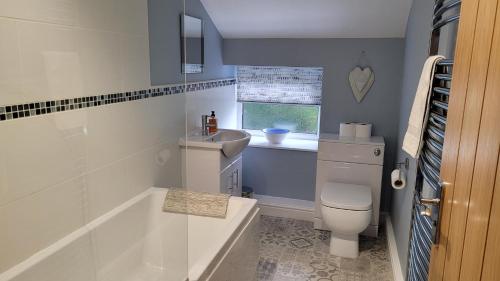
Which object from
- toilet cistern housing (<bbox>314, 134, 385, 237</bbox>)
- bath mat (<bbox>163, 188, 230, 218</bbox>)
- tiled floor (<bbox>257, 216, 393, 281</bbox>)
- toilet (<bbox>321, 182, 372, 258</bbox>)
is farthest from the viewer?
toilet cistern housing (<bbox>314, 134, 385, 237</bbox>)

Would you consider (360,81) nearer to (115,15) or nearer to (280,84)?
(280,84)

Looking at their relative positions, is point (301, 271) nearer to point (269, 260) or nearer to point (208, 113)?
point (269, 260)

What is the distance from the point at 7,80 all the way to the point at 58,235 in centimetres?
79

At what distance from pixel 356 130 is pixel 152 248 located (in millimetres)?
2084

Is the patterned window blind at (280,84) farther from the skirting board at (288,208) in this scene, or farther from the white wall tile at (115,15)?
the white wall tile at (115,15)

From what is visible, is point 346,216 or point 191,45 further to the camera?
point 191,45

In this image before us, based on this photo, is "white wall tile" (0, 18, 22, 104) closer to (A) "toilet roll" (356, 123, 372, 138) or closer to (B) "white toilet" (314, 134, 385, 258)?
(B) "white toilet" (314, 134, 385, 258)

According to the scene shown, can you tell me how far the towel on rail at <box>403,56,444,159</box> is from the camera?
5.28 ft

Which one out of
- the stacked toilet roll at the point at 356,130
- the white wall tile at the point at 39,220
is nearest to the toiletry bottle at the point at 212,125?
the stacked toilet roll at the point at 356,130

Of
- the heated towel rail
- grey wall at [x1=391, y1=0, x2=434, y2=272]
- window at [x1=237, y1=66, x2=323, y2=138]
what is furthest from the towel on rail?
window at [x1=237, y1=66, x2=323, y2=138]

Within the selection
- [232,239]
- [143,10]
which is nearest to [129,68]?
[143,10]

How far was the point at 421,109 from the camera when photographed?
66.5 inches

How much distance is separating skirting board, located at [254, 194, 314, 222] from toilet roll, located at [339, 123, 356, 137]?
806mm

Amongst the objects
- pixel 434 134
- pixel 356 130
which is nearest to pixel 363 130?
pixel 356 130
